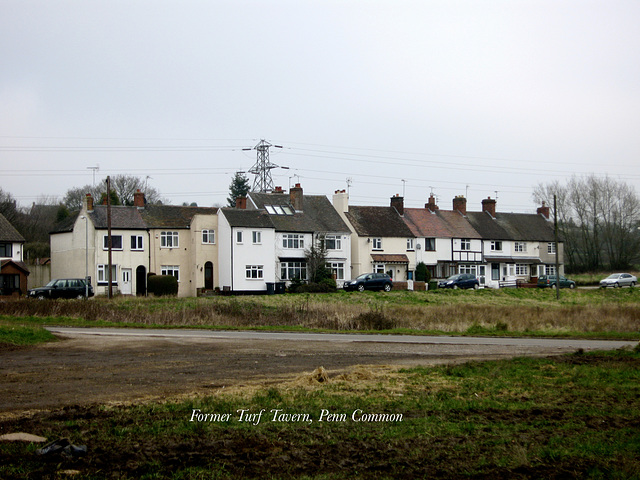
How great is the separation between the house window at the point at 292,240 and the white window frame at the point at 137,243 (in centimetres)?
1266

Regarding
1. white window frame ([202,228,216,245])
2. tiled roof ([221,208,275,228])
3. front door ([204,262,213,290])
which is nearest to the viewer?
tiled roof ([221,208,275,228])

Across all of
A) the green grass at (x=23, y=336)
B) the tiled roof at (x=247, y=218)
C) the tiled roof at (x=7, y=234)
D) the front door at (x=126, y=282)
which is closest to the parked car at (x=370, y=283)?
the tiled roof at (x=247, y=218)

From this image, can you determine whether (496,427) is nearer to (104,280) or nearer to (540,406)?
(540,406)

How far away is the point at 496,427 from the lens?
10.8 meters

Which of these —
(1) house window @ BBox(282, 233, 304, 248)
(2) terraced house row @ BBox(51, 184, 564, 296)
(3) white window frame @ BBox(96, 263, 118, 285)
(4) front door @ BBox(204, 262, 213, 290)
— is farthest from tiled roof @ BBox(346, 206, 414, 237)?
(3) white window frame @ BBox(96, 263, 118, 285)

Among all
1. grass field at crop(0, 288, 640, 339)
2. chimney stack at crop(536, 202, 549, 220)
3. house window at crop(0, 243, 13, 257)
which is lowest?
grass field at crop(0, 288, 640, 339)

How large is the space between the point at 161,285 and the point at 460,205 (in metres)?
38.4

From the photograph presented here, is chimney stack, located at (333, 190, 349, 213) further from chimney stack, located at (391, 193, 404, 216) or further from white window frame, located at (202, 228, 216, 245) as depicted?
white window frame, located at (202, 228, 216, 245)

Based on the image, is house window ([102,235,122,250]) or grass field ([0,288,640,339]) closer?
grass field ([0,288,640,339])

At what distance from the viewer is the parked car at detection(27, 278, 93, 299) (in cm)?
5147

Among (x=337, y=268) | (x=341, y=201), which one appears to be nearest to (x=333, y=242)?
(x=337, y=268)

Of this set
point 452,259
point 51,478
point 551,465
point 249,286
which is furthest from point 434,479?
point 452,259

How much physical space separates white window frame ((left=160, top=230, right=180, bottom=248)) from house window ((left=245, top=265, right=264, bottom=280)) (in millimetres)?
6829

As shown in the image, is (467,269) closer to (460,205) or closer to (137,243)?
(460,205)
